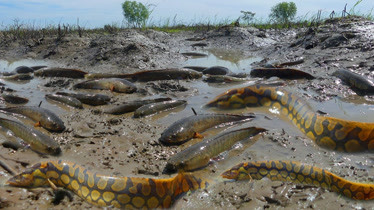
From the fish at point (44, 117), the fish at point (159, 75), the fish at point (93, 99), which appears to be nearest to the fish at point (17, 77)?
the fish at point (159, 75)

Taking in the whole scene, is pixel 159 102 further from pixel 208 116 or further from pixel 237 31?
pixel 237 31

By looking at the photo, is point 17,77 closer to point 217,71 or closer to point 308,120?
point 217,71

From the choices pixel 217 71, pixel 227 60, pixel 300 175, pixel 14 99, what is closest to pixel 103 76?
pixel 14 99

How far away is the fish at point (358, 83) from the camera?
769 cm

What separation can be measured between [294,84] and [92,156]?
233 inches

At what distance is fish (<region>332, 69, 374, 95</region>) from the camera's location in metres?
7.69

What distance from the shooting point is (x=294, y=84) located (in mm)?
8805

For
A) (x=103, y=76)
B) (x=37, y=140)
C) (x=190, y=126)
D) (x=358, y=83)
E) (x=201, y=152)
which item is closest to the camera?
(x=201, y=152)

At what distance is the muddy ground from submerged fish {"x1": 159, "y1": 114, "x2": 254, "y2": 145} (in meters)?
0.15

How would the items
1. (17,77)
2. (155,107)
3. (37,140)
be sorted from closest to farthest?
(37,140)
(155,107)
(17,77)

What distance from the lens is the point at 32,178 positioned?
379 cm

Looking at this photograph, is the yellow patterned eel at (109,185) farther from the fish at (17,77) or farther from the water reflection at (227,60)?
the water reflection at (227,60)

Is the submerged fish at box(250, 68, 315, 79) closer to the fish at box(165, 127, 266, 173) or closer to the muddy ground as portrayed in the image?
the muddy ground

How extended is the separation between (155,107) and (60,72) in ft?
16.2
